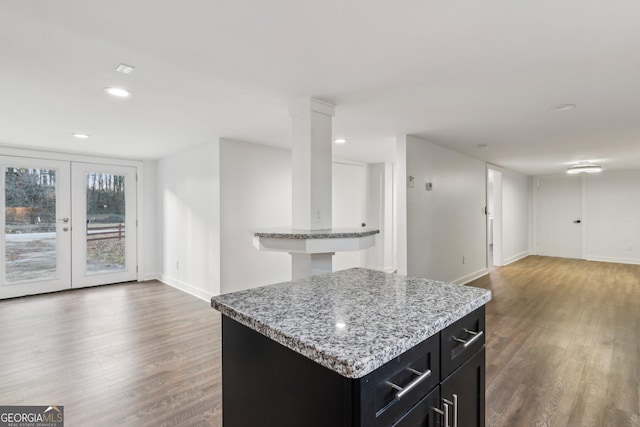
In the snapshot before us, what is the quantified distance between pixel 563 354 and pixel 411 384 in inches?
Answer: 107

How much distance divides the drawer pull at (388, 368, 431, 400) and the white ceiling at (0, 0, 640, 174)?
1440 millimetres

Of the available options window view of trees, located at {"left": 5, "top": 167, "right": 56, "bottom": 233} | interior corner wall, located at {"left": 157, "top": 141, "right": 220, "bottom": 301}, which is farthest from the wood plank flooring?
window view of trees, located at {"left": 5, "top": 167, "right": 56, "bottom": 233}

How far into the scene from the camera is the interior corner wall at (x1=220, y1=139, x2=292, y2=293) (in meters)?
3.99

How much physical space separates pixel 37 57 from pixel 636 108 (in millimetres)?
4544

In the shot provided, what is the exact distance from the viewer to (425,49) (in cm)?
173

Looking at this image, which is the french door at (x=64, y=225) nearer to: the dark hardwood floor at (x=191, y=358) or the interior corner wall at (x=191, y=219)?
the dark hardwood floor at (x=191, y=358)

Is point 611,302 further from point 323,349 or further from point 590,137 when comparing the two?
point 323,349

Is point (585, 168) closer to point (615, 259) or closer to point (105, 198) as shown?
point (615, 259)

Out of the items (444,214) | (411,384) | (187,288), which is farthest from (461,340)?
(187,288)

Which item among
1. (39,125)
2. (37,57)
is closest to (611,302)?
(37,57)

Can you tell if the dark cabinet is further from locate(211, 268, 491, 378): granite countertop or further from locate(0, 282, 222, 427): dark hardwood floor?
locate(0, 282, 222, 427): dark hardwood floor

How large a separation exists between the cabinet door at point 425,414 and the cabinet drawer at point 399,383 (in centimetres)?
2

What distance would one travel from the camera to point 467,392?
3.72 feet

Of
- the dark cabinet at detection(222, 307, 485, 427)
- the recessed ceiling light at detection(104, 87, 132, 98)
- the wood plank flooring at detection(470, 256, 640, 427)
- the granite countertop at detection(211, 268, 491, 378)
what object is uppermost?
the recessed ceiling light at detection(104, 87, 132, 98)
